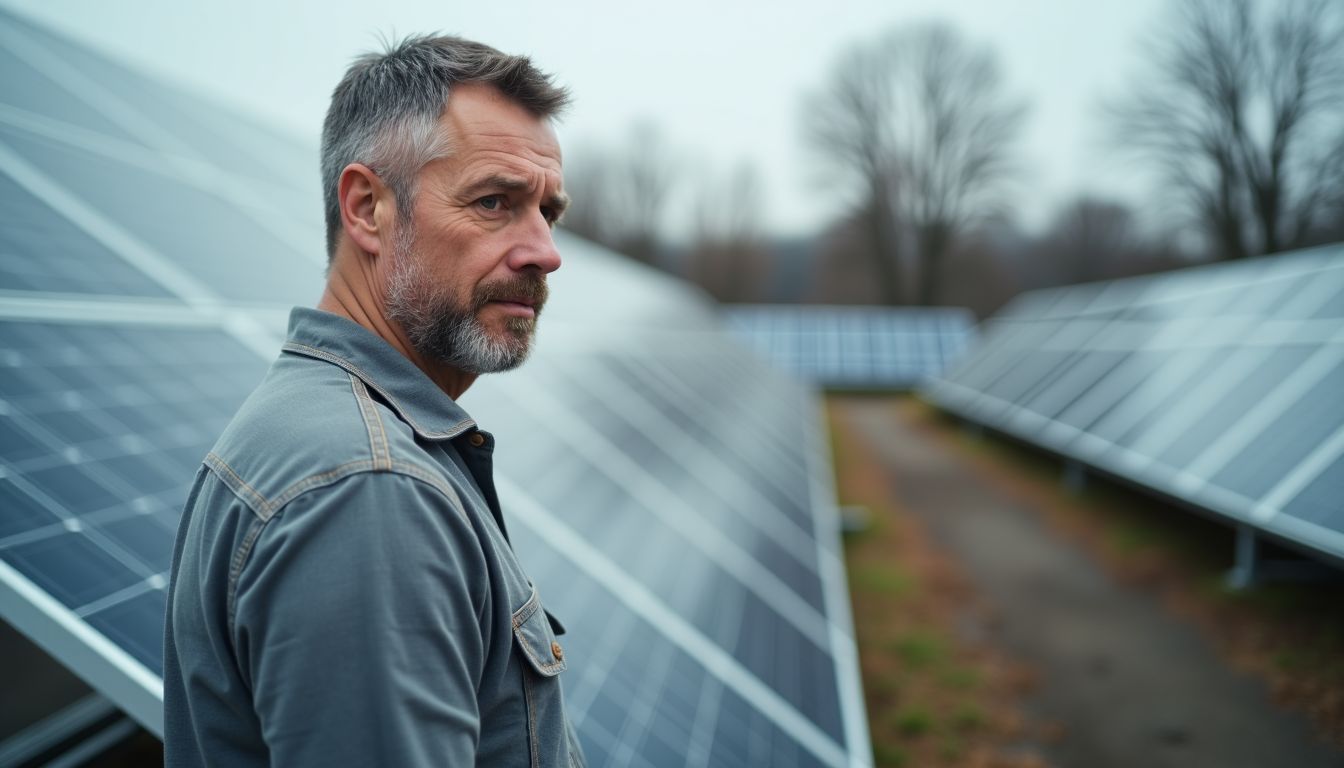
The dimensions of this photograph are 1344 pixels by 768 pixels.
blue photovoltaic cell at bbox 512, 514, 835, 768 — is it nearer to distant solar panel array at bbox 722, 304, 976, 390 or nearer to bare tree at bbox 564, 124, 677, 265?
distant solar panel array at bbox 722, 304, 976, 390

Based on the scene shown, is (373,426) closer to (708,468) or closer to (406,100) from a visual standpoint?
(406,100)

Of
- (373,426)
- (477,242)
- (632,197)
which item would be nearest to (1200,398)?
(477,242)

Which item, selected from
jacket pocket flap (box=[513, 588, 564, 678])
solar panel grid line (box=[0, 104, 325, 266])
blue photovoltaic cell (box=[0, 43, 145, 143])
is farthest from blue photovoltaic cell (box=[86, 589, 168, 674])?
blue photovoltaic cell (box=[0, 43, 145, 143])

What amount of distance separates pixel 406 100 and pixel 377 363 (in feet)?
1.68

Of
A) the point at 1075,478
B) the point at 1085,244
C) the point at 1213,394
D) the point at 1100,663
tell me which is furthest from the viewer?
the point at 1085,244

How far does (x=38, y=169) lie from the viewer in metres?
3.68

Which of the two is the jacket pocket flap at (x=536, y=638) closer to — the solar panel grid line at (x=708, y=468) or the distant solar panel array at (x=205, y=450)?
the distant solar panel array at (x=205, y=450)

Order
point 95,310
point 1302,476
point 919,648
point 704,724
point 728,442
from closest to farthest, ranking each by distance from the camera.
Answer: point 704,724
point 95,310
point 1302,476
point 919,648
point 728,442

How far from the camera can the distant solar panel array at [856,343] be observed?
90.0ft

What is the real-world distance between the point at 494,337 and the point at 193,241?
3.58 metres

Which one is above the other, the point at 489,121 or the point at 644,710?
the point at 489,121

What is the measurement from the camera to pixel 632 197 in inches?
1780

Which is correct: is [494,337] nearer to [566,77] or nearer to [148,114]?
[566,77]

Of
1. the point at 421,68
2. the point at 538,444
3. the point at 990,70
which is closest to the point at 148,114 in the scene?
the point at 538,444
